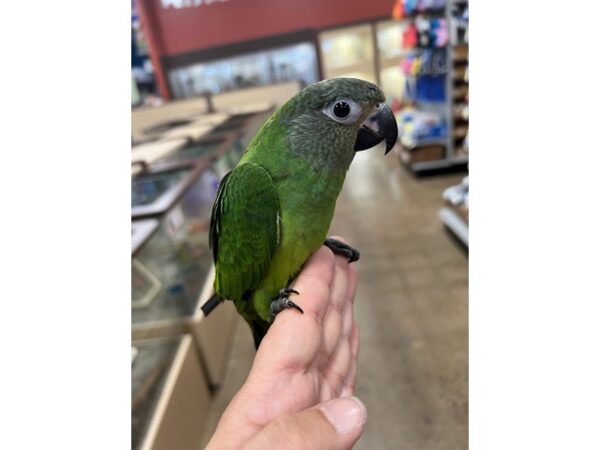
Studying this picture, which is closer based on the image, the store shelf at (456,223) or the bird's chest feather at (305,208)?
the bird's chest feather at (305,208)

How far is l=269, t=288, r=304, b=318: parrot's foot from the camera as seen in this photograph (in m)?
0.82

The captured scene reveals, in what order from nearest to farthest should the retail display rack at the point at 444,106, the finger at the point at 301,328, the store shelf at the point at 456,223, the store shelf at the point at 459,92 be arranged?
1. the finger at the point at 301,328
2. the store shelf at the point at 456,223
3. the retail display rack at the point at 444,106
4. the store shelf at the point at 459,92

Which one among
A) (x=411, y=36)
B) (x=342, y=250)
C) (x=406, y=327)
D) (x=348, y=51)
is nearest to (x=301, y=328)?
(x=342, y=250)

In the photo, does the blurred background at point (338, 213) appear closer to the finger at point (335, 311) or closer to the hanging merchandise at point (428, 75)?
the hanging merchandise at point (428, 75)

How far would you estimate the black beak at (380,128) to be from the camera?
0.77 metres

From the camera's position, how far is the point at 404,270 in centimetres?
266

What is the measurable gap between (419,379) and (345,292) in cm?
113

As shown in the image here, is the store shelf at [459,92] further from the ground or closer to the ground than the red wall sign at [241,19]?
closer to the ground

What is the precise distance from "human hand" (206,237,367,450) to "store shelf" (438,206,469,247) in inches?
84.4

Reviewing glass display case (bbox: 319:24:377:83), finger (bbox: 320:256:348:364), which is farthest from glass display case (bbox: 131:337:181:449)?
glass display case (bbox: 319:24:377:83)

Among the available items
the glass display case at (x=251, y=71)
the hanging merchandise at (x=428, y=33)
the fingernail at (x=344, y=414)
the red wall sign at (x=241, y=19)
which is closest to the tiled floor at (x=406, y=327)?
the fingernail at (x=344, y=414)

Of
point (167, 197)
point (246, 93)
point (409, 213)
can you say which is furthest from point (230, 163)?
point (246, 93)

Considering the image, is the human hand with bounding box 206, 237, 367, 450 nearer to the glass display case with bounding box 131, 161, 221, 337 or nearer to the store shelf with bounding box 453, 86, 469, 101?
the glass display case with bounding box 131, 161, 221, 337

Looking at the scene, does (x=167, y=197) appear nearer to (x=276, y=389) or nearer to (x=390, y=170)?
(x=276, y=389)
